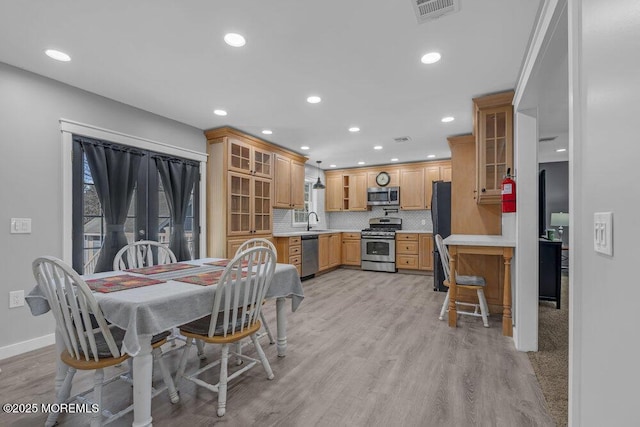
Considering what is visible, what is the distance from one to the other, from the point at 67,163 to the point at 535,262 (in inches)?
174

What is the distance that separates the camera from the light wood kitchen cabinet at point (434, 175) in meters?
6.30

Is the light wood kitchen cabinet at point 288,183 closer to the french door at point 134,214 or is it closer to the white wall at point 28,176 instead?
the french door at point 134,214

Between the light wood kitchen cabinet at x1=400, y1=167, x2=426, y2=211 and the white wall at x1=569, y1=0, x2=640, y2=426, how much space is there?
5.50m

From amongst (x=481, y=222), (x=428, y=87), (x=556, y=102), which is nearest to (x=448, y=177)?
(x=481, y=222)

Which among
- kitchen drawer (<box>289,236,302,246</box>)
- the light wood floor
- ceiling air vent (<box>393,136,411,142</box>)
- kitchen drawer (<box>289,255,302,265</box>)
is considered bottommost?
the light wood floor

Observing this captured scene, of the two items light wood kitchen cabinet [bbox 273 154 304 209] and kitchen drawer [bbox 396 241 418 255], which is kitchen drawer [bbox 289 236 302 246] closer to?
light wood kitchen cabinet [bbox 273 154 304 209]

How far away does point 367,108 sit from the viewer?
3.59 metres

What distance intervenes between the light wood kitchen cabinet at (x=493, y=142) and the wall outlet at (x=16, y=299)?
4.58m

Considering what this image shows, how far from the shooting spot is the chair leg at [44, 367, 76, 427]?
5.53 ft

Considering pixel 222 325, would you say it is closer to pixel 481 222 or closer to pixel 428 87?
pixel 428 87

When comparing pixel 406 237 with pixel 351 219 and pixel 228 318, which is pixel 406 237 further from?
pixel 228 318

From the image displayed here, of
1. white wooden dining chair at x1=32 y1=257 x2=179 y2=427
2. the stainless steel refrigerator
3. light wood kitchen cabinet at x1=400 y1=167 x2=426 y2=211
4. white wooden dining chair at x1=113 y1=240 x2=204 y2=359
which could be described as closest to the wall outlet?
white wooden dining chair at x1=113 y1=240 x2=204 y2=359

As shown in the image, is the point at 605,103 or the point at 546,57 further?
the point at 546,57

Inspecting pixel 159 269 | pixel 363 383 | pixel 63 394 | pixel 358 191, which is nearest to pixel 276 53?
pixel 159 269
